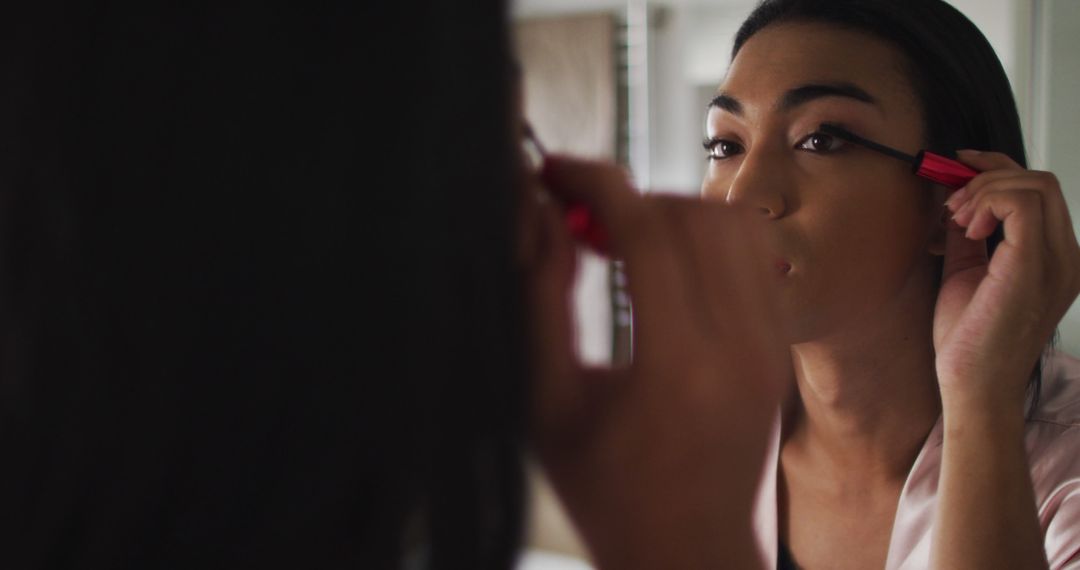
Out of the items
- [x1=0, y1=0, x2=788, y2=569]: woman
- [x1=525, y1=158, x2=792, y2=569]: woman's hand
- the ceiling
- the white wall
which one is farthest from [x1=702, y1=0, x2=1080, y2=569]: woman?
the ceiling

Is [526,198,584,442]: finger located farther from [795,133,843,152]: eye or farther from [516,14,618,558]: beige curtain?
[516,14,618,558]: beige curtain

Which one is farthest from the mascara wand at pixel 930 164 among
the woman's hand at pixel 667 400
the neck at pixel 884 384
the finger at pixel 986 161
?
the woman's hand at pixel 667 400

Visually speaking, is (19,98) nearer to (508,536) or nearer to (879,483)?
(508,536)

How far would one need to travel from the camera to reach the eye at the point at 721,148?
86cm

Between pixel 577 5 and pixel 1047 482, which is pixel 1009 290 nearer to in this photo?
pixel 1047 482

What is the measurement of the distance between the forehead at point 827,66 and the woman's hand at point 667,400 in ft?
1.69

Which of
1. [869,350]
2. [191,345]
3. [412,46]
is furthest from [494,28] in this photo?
[869,350]

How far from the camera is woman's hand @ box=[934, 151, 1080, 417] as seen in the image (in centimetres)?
69

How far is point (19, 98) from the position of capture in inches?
9.0

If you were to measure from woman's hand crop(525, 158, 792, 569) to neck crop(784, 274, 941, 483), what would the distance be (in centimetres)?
55

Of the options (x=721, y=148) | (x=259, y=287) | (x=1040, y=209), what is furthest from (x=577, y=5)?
(x=259, y=287)

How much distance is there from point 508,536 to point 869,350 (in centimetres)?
68

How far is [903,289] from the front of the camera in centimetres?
85

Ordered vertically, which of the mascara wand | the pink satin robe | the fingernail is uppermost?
the mascara wand
